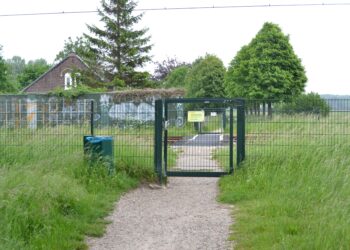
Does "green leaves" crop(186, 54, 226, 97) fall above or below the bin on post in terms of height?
above

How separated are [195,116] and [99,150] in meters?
2.26

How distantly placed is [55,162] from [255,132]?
4.24 meters

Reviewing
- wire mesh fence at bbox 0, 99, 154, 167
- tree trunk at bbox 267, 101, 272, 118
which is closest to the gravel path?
wire mesh fence at bbox 0, 99, 154, 167

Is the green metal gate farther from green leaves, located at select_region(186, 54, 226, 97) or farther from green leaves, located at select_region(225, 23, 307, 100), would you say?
green leaves, located at select_region(186, 54, 226, 97)

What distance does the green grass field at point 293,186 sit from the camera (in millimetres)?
5789

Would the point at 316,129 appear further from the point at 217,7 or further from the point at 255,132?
the point at 217,7

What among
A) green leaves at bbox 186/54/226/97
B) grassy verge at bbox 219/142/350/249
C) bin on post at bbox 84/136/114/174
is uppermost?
green leaves at bbox 186/54/226/97

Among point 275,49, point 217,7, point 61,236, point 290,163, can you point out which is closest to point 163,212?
point 61,236

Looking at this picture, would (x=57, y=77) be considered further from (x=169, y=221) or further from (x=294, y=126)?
(x=169, y=221)

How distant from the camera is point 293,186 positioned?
8.38 m

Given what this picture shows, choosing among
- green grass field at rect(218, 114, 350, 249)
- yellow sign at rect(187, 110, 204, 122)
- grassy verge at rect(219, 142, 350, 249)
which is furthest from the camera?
yellow sign at rect(187, 110, 204, 122)

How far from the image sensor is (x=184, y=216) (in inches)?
302

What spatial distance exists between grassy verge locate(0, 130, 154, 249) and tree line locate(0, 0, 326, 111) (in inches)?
734

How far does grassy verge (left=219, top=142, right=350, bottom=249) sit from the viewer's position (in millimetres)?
5641
